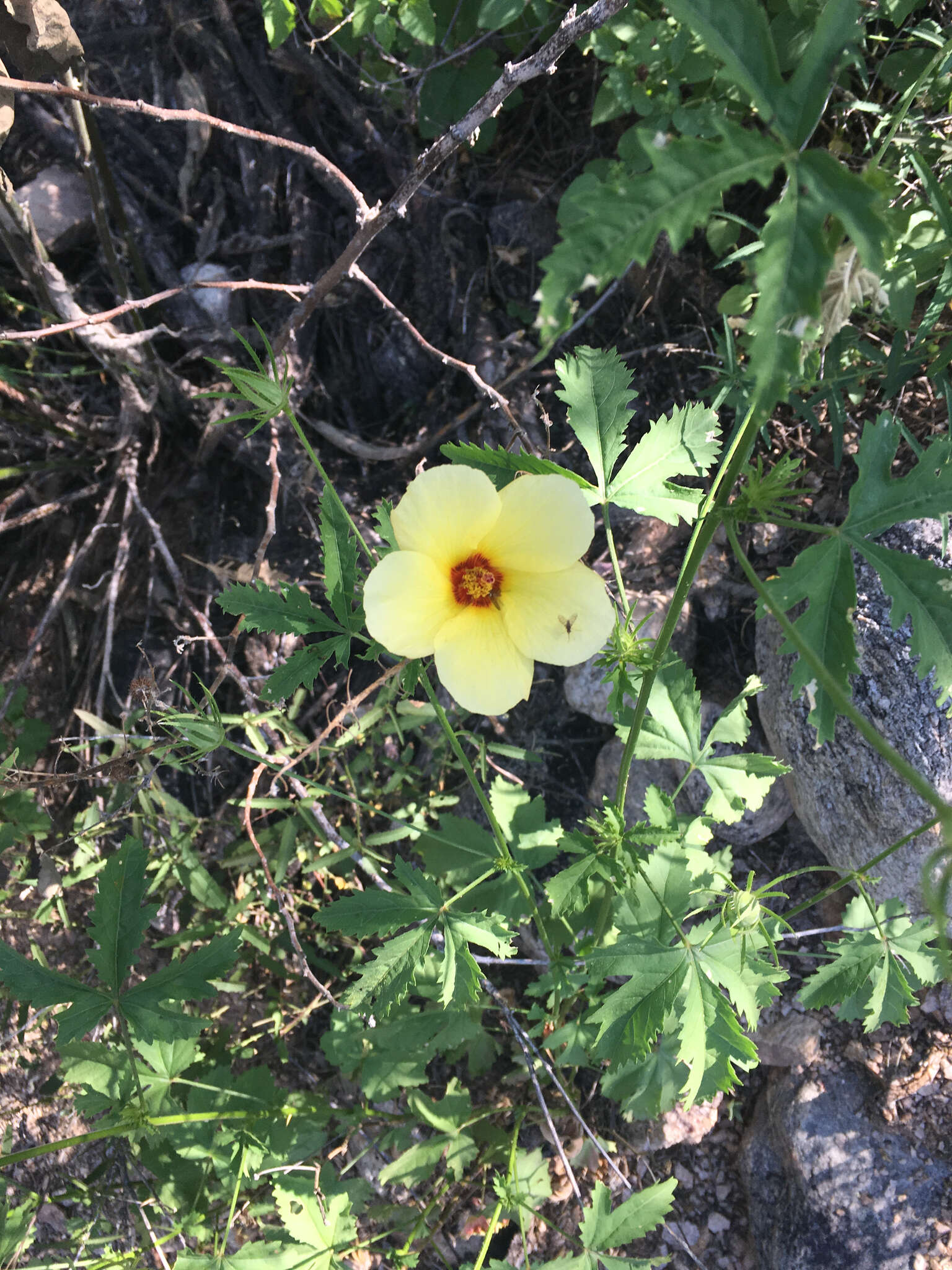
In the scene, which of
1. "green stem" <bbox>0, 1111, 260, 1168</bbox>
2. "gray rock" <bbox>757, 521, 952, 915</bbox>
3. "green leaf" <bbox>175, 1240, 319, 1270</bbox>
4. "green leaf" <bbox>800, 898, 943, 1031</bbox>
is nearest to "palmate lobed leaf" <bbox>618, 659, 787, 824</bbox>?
"gray rock" <bbox>757, 521, 952, 915</bbox>

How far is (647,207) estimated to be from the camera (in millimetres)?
922

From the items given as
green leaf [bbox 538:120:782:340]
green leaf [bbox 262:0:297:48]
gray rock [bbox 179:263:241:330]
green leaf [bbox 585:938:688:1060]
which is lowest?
green leaf [bbox 585:938:688:1060]

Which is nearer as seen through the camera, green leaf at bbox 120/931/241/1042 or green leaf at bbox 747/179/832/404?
green leaf at bbox 747/179/832/404

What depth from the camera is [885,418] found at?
5.19 feet

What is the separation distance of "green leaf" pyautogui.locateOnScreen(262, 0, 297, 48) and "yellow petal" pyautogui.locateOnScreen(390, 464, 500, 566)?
5.21ft

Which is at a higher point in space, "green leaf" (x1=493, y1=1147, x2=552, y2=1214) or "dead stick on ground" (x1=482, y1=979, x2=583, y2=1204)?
"dead stick on ground" (x1=482, y1=979, x2=583, y2=1204)

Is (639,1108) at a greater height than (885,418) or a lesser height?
lesser

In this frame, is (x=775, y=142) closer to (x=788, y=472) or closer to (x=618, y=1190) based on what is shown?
(x=788, y=472)

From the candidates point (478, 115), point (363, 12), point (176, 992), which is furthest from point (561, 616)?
point (363, 12)

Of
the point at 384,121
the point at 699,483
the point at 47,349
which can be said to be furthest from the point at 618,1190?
the point at 384,121

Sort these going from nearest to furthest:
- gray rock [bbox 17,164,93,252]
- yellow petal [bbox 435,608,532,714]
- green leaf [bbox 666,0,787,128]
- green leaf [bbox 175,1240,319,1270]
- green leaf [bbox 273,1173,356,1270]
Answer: green leaf [bbox 666,0,787,128] → yellow petal [bbox 435,608,532,714] → green leaf [bbox 175,1240,319,1270] → green leaf [bbox 273,1173,356,1270] → gray rock [bbox 17,164,93,252]

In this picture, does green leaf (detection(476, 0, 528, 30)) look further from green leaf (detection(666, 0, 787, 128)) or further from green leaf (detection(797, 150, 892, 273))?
green leaf (detection(797, 150, 892, 273))

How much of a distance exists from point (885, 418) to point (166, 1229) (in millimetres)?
3254

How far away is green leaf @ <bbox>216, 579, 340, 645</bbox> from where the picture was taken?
1729 millimetres
